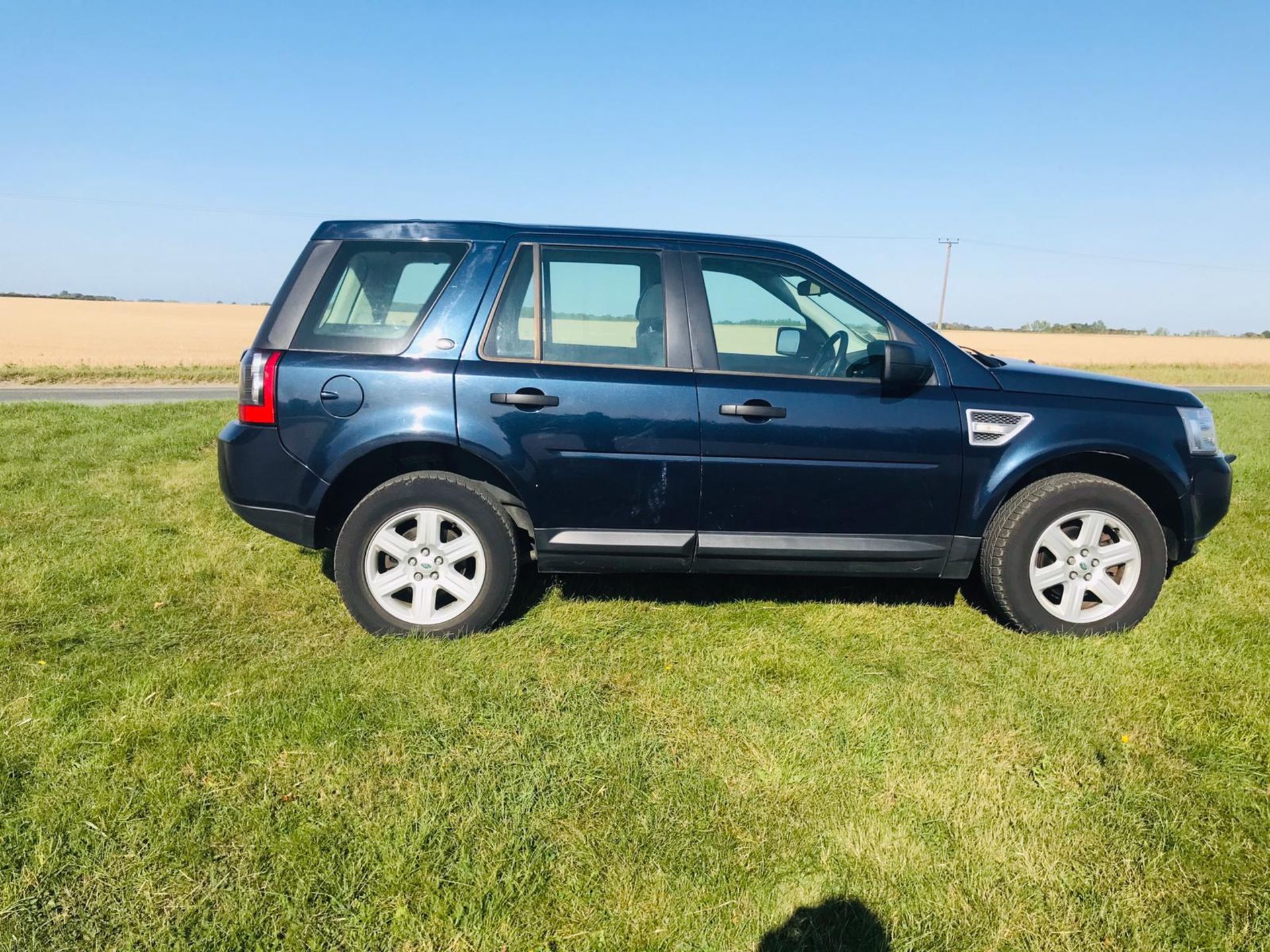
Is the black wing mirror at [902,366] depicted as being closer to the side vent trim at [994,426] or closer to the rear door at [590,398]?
the side vent trim at [994,426]

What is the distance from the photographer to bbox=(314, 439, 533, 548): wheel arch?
3.73m

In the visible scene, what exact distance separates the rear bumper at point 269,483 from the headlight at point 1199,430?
13.6 ft

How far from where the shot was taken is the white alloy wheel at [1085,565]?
12.8 feet

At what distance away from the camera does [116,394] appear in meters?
15.7

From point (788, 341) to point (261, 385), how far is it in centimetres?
251

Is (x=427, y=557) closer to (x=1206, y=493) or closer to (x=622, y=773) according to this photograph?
(x=622, y=773)

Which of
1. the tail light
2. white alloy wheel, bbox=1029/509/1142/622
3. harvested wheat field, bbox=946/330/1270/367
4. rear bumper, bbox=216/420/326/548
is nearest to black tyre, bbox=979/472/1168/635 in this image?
white alloy wheel, bbox=1029/509/1142/622

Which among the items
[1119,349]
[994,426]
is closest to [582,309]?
[994,426]

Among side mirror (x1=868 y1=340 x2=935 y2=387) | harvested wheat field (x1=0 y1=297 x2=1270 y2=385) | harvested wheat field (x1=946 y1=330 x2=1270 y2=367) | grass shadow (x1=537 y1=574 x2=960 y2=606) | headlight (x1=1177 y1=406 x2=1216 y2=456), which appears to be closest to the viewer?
side mirror (x1=868 y1=340 x2=935 y2=387)

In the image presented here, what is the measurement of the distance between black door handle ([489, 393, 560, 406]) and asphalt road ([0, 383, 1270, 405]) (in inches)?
457

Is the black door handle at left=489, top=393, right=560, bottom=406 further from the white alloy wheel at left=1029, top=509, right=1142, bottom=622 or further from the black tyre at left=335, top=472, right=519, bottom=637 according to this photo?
the white alloy wheel at left=1029, top=509, right=1142, bottom=622

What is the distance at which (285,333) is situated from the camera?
146 inches

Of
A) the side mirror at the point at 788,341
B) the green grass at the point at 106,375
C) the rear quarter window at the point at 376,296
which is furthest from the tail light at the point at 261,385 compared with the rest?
the green grass at the point at 106,375

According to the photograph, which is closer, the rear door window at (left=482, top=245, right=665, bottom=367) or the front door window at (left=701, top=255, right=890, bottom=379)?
the rear door window at (left=482, top=245, right=665, bottom=367)
